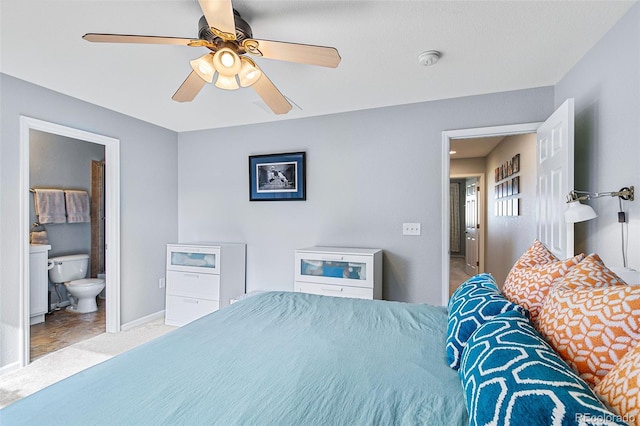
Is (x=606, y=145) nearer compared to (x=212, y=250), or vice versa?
(x=606, y=145)

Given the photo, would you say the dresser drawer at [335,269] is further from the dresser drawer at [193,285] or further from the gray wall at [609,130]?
the gray wall at [609,130]

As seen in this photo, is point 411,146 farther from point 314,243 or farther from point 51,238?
point 51,238

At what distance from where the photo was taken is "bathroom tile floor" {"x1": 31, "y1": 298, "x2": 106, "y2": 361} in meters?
2.94

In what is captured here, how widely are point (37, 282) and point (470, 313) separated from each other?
4.42 metres

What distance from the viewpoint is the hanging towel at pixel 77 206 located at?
13.3ft

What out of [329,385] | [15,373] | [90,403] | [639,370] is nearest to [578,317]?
[639,370]

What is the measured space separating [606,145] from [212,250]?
11.4 feet

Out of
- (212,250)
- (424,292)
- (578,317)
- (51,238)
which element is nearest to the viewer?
(578,317)

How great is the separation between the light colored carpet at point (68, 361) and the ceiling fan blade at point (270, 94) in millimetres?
2631

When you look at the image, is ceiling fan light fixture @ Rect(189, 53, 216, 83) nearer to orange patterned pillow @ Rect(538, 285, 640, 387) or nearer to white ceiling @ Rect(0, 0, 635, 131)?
white ceiling @ Rect(0, 0, 635, 131)

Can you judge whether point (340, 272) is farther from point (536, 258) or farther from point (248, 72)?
point (248, 72)

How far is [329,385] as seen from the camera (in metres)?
0.96

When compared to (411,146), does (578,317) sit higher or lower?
lower

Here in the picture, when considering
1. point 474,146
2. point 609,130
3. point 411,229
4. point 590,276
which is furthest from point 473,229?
point 590,276
